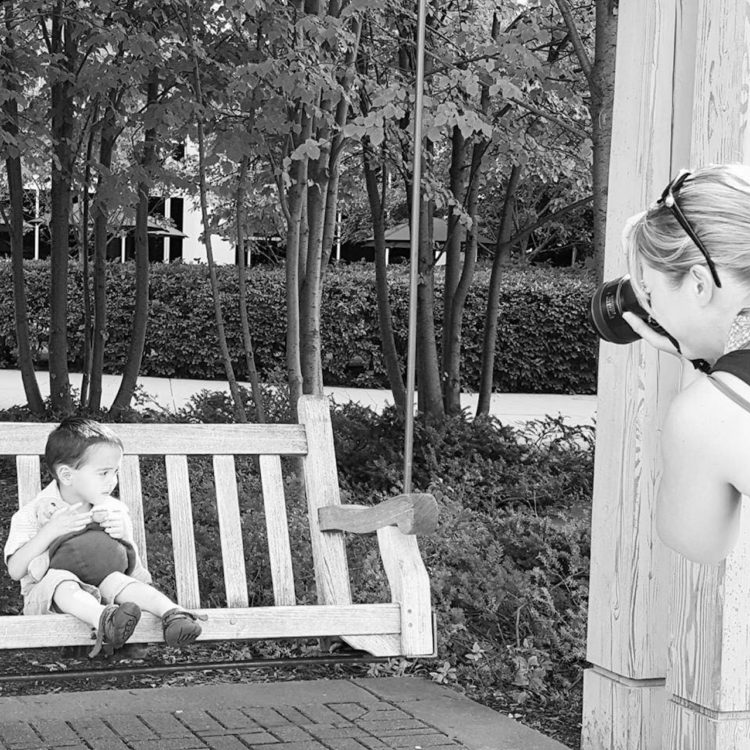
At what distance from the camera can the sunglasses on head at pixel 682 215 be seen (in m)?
1.31

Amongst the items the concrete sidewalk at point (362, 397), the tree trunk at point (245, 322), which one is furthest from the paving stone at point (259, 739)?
the concrete sidewalk at point (362, 397)

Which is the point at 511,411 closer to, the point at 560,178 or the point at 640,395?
the point at 560,178

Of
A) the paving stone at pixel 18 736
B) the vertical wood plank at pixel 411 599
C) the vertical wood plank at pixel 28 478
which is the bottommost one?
the paving stone at pixel 18 736

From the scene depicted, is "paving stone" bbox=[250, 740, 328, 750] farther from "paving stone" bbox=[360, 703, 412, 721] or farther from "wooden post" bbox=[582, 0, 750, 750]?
"wooden post" bbox=[582, 0, 750, 750]

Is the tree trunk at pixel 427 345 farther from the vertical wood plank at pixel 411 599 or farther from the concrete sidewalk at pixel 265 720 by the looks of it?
the vertical wood plank at pixel 411 599

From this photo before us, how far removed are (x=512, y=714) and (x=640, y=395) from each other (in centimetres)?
125

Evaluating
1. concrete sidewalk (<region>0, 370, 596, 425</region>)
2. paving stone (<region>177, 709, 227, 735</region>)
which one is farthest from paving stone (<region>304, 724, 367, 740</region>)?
concrete sidewalk (<region>0, 370, 596, 425</region>)

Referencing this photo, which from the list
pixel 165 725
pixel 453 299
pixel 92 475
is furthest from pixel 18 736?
pixel 453 299

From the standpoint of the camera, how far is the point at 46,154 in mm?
7859

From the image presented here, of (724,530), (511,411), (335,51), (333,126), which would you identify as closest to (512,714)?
(724,530)

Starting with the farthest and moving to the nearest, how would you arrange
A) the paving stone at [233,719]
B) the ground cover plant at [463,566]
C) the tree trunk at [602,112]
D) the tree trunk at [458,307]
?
the tree trunk at [458,307], the tree trunk at [602,112], the ground cover plant at [463,566], the paving stone at [233,719]

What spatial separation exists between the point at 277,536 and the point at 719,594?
1.23 meters

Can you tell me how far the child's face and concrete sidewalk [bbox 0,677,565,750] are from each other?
0.72m

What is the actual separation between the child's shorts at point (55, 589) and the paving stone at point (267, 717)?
744 mm
